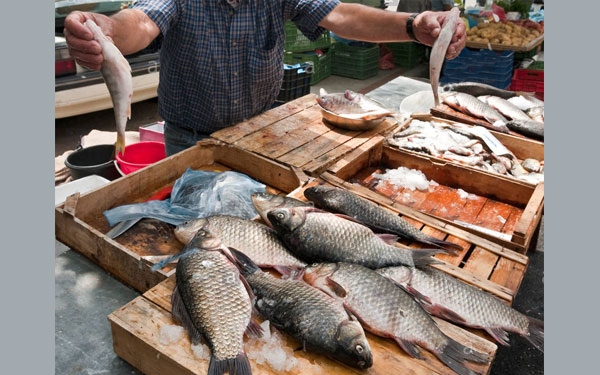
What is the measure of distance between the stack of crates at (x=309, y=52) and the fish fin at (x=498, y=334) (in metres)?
8.25

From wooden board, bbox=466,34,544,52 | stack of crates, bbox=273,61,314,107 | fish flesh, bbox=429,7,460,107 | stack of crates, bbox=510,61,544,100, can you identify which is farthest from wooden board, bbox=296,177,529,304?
wooden board, bbox=466,34,544,52

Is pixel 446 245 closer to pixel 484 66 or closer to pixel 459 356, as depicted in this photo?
pixel 459 356

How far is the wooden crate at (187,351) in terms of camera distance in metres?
1.81

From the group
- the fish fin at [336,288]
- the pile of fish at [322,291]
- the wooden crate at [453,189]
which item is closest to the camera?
the pile of fish at [322,291]

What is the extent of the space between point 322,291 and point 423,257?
0.60 m

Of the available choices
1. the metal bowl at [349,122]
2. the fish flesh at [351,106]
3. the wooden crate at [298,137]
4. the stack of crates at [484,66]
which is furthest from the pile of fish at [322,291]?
the stack of crates at [484,66]

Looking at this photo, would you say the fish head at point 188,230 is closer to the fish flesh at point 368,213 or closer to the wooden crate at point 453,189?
the fish flesh at point 368,213

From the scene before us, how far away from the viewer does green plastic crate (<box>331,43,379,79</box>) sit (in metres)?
11.0

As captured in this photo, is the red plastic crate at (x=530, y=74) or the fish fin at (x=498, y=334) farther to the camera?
the red plastic crate at (x=530, y=74)

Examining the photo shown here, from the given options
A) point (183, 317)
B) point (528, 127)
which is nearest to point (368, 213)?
point (183, 317)

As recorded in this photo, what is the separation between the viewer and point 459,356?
1.90m

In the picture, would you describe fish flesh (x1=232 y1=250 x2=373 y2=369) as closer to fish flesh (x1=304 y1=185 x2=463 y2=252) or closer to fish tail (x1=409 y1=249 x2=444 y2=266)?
fish tail (x1=409 y1=249 x2=444 y2=266)

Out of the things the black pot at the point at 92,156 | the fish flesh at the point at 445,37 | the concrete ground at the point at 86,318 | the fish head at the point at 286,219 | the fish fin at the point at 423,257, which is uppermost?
the fish flesh at the point at 445,37

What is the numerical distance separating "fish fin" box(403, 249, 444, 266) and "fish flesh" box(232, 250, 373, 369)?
0.56 metres
